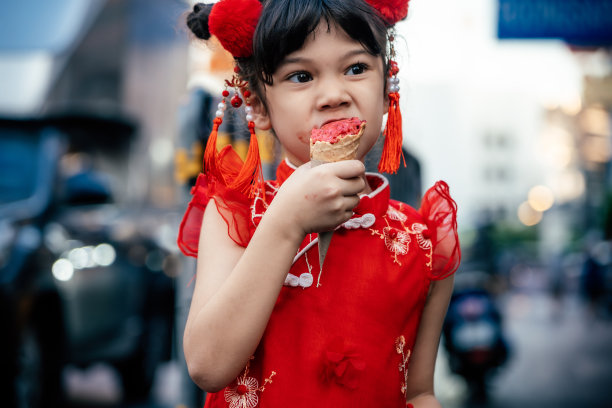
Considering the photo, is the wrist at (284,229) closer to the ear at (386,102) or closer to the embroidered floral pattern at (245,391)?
the embroidered floral pattern at (245,391)

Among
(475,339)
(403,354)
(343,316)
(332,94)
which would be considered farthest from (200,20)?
(475,339)

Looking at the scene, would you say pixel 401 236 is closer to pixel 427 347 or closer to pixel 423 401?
pixel 427 347

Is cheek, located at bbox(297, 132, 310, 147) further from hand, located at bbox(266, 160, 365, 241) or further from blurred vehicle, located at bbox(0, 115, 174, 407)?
blurred vehicle, located at bbox(0, 115, 174, 407)

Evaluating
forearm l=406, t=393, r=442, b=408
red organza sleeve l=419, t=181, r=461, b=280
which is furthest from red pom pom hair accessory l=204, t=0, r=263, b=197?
forearm l=406, t=393, r=442, b=408

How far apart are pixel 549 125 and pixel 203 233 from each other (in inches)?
1354

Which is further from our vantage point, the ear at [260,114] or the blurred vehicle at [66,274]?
the blurred vehicle at [66,274]

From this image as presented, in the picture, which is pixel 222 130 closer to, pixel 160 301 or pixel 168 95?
pixel 160 301

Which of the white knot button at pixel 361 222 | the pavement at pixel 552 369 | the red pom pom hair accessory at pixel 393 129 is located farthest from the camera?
the pavement at pixel 552 369

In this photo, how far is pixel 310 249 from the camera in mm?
1306

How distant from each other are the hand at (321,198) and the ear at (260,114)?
1.06ft

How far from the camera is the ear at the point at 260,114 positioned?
144 cm

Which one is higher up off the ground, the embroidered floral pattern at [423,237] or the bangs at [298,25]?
the bangs at [298,25]

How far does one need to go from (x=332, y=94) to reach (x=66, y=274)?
3987 mm

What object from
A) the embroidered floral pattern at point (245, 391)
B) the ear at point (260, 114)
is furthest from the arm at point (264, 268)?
the ear at point (260, 114)
